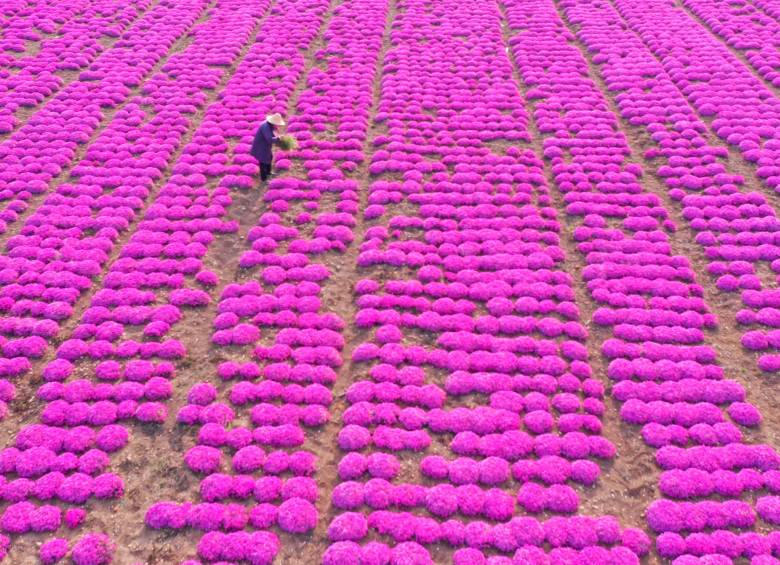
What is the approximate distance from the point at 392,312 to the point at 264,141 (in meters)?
9.42

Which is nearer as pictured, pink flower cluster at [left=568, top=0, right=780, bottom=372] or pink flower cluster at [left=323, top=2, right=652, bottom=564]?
pink flower cluster at [left=323, top=2, right=652, bottom=564]

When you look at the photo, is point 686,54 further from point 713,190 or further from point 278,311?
point 278,311

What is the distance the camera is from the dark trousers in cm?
2141

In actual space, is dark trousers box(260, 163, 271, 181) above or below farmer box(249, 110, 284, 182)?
below

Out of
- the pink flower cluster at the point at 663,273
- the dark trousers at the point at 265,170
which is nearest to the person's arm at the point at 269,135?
the dark trousers at the point at 265,170

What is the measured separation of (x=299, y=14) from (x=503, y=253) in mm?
29349

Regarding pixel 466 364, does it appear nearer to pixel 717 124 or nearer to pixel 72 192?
pixel 72 192

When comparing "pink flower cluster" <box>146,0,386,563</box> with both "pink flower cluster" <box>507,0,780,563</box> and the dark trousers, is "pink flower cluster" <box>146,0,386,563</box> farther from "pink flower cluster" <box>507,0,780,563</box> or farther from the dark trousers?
"pink flower cluster" <box>507,0,780,563</box>

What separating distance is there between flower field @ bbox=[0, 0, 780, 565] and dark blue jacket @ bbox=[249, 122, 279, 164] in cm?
163

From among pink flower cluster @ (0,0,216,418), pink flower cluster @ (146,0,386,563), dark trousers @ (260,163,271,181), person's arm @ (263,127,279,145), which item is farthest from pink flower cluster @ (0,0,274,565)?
person's arm @ (263,127,279,145)

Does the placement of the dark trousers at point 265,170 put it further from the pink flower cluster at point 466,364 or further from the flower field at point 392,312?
the pink flower cluster at point 466,364

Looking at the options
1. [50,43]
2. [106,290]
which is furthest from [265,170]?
[50,43]

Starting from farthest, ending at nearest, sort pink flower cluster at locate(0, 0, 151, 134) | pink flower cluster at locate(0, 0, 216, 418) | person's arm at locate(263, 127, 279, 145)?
pink flower cluster at locate(0, 0, 151, 134)
person's arm at locate(263, 127, 279, 145)
pink flower cluster at locate(0, 0, 216, 418)

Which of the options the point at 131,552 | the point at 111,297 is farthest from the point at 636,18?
the point at 131,552
